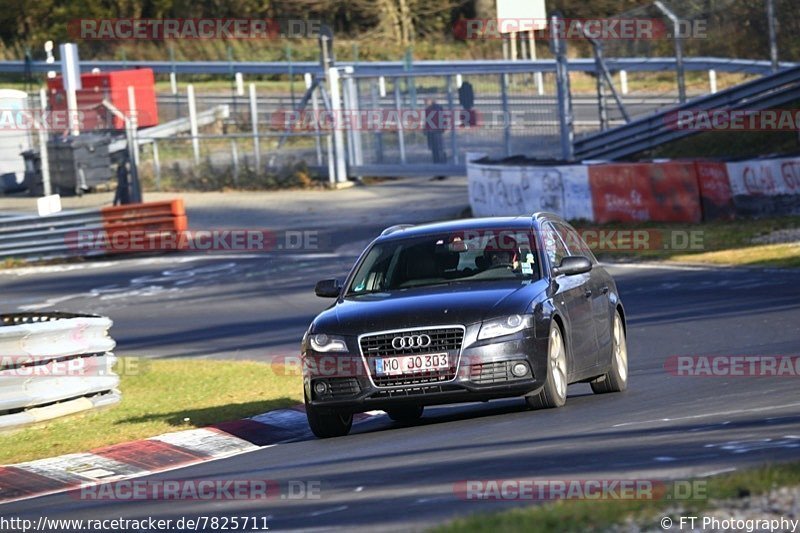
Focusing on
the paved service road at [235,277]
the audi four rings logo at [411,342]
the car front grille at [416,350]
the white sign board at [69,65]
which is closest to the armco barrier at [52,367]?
the car front grille at [416,350]

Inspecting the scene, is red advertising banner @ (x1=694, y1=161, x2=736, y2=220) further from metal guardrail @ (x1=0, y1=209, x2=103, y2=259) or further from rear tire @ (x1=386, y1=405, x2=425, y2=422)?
rear tire @ (x1=386, y1=405, x2=425, y2=422)

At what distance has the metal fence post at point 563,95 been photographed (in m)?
29.8

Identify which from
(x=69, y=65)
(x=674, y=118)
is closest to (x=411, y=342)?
(x=674, y=118)

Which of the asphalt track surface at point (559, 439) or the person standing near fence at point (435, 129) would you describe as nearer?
the asphalt track surface at point (559, 439)

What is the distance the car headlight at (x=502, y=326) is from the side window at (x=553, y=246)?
1180 millimetres

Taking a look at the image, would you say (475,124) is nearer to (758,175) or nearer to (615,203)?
(615,203)

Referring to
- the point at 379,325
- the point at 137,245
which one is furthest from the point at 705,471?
the point at 137,245

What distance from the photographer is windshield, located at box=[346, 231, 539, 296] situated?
37.9 ft

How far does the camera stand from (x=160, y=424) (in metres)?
12.5

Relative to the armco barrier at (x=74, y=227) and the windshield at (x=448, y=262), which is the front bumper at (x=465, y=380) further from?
the armco barrier at (x=74, y=227)

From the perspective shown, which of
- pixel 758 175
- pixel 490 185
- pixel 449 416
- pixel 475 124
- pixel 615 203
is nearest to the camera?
pixel 449 416

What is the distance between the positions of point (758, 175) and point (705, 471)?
685 inches

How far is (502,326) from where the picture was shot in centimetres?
1061

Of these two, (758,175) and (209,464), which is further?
(758,175)
